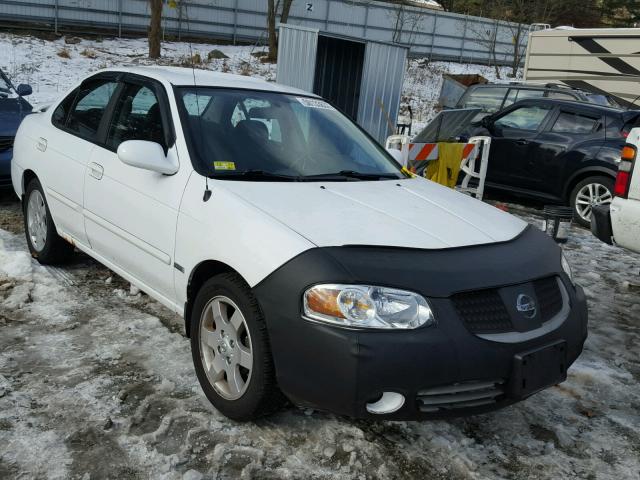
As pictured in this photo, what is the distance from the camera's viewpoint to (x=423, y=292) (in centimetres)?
257

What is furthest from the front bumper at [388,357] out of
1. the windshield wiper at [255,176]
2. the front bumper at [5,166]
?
the front bumper at [5,166]

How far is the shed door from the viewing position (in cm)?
1086

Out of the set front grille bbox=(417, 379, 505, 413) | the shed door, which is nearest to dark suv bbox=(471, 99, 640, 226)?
the shed door

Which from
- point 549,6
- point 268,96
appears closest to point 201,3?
point 549,6

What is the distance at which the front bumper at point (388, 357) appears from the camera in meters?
2.47

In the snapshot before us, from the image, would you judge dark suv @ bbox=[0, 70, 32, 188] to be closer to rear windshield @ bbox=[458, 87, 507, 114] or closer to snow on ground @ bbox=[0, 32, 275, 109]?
rear windshield @ bbox=[458, 87, 507, 114]

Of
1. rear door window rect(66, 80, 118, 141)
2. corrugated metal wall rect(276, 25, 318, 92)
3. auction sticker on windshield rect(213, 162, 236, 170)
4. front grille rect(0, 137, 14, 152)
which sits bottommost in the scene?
front grille rect(0, 137, 14, 152)

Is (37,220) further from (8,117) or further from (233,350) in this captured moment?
(233,350)

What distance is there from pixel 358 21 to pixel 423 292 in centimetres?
3012

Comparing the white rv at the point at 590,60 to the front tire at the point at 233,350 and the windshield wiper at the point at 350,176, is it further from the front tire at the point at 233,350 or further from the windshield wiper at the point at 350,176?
the front tire at the point at 233,350

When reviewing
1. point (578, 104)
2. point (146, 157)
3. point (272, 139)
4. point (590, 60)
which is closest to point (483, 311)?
point (272, 139)

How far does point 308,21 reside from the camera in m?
29.6

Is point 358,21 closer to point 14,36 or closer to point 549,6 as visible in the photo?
point 549,6

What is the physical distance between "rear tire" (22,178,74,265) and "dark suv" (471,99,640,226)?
247 inches
